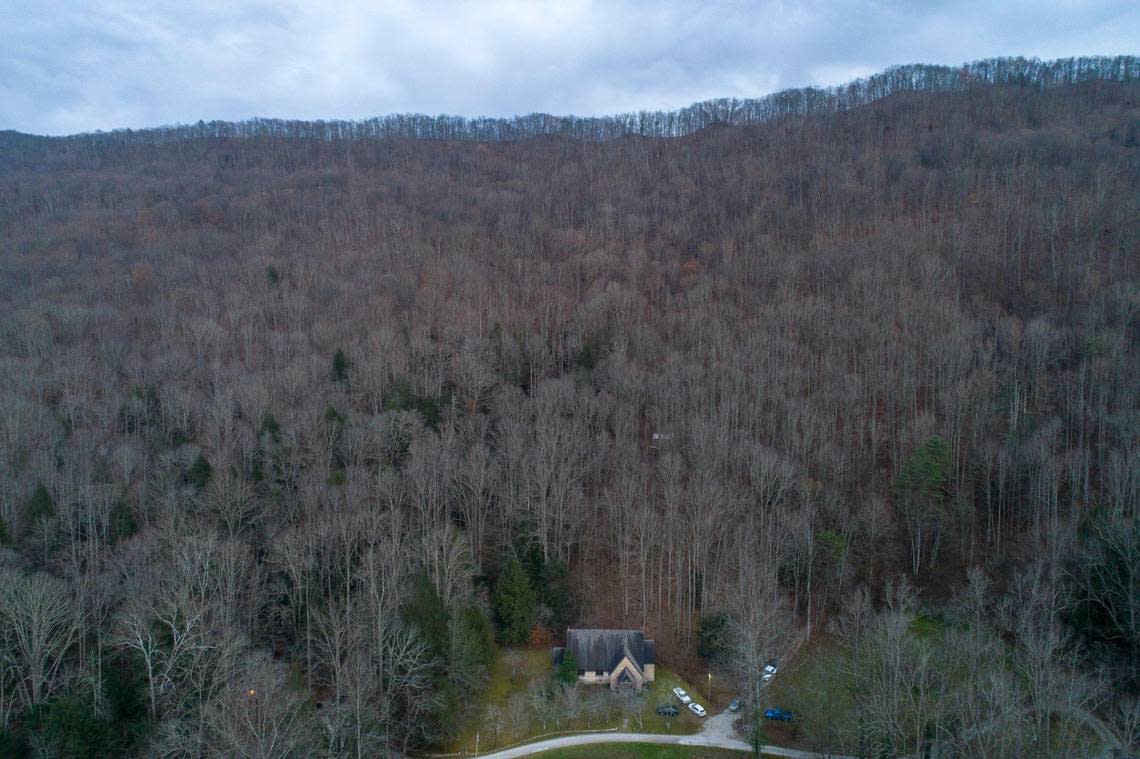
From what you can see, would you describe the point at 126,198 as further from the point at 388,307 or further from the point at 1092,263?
the point at 1092,263

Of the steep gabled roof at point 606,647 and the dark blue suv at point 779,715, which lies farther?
the steep gabled roof at point 606,647

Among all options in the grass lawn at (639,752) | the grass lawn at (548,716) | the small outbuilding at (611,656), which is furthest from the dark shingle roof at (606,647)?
the grass lawn at (639,752)

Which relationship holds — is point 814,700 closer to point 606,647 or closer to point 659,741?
point 659,741

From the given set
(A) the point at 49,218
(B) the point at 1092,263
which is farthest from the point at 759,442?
(A) the point at 49,218

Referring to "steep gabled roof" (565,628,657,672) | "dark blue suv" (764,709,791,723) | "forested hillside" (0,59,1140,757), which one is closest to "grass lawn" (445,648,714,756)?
"steep gabled roof" (565,628,657,672)

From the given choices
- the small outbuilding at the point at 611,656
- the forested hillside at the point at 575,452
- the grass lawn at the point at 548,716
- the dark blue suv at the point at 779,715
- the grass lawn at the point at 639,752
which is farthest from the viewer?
the small outbuilding at the point at 611,656

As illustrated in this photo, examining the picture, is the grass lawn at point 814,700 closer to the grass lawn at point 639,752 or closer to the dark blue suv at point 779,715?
the dark blue suv at point 779,715

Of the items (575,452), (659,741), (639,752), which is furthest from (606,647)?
(575,452)
